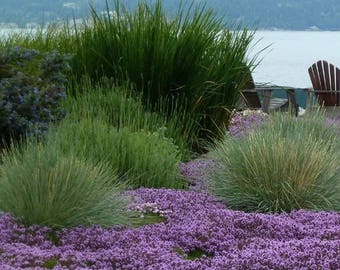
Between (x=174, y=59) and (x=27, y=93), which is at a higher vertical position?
(x=174, y=59)

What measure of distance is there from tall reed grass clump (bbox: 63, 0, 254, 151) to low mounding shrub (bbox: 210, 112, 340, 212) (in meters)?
2.61


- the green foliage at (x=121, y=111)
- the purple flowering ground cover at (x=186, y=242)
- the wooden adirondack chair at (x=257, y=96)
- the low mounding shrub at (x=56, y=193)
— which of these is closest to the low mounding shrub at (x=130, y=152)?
the green foliage at (x=121, y=111)

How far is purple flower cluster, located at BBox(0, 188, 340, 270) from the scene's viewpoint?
4398 millimetres

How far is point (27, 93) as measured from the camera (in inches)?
309

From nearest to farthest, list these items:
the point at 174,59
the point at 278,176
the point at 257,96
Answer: the point at 278,176
the point at 174,59
the point at 257,96

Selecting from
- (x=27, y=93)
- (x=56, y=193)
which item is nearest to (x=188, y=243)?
(x=56, y=193)

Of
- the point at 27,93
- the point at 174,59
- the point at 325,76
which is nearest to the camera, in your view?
the point at 27,93

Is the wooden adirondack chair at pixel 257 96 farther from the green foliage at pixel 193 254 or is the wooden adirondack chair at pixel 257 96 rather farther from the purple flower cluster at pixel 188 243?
the green foliage at pixel 193 254

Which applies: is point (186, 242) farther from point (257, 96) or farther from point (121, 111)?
point (257, 96)

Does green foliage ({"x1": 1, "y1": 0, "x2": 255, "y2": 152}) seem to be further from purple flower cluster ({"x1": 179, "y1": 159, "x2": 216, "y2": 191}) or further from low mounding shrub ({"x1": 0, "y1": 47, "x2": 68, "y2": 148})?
purple flower cluster ({"x1": 179, "y1": 159, "x2": 216, "y2": 191})

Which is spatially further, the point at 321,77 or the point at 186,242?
the point at 321,77

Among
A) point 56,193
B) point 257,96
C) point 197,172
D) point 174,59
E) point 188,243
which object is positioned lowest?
point 257,96

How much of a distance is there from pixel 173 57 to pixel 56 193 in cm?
440

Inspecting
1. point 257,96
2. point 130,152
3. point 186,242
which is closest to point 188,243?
point 186,242
